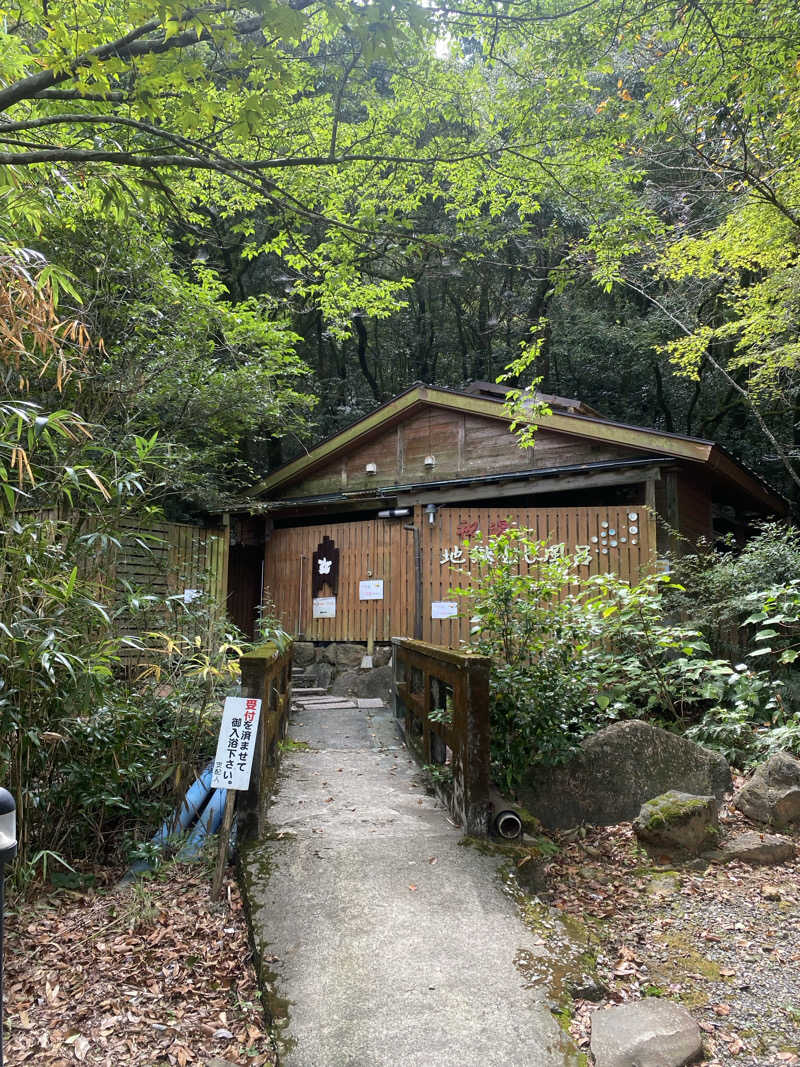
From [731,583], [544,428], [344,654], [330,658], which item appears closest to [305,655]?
[330,658]

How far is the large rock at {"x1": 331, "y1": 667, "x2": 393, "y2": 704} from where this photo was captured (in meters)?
9.98

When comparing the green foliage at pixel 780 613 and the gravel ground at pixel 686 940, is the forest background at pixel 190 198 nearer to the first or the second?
the green foliage at pixel 780 613

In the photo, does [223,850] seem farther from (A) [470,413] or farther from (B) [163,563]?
(A) [470,413]

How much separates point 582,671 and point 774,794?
143cm

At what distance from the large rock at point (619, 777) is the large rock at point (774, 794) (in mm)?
181

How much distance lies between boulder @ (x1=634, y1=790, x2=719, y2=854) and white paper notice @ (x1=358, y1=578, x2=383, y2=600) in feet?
22.2

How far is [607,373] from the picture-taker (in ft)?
60.2

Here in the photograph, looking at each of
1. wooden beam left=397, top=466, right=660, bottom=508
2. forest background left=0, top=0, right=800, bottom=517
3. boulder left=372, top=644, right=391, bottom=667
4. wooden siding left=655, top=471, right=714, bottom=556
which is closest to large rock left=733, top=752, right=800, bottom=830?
forest background left=0, top=0, right=800, bottom=517

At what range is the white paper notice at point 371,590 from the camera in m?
10.6

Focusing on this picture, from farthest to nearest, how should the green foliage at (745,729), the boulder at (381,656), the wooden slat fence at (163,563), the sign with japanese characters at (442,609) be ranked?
the boulder at (381,656) < the sign with japanese characters at (442,609) < the green foliage at (745,729) < the wooden slat fence at (163,563)

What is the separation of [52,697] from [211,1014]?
1.82 meters

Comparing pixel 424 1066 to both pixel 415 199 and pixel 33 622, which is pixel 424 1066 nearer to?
pixel 33 622

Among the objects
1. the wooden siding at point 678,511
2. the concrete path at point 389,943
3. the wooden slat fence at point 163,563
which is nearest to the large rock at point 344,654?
the wooden slat fence at point 163,563

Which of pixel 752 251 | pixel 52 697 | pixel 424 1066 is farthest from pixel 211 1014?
pixel 752 251
